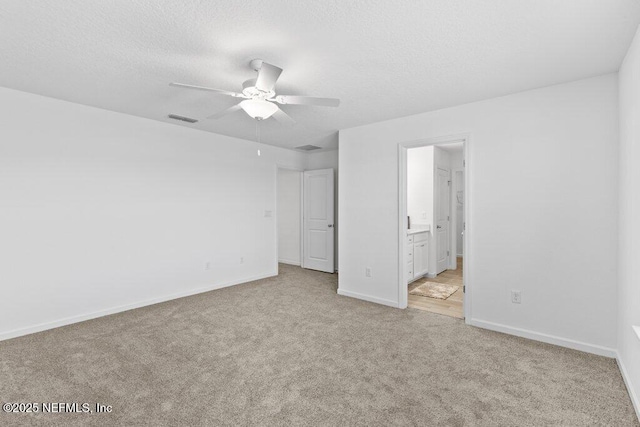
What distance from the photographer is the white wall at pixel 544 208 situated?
2.64 m

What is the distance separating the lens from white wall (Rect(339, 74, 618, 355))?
2.64 meters

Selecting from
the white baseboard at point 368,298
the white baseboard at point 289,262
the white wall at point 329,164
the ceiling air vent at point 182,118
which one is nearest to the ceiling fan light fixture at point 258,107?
the ceiling air vent at point 182,118

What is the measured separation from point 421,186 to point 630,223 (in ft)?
11.5

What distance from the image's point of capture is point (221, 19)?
6.15ft

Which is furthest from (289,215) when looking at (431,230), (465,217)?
(465,217)

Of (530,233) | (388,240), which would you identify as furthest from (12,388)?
(530,233)

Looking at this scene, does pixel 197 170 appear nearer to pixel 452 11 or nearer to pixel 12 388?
pixel 12 388

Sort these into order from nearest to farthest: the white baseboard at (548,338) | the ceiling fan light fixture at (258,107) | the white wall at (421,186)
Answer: the ceiling fan light fixture at (258,107) < the white baseboard at (548,338) < the white wall at (421,186)

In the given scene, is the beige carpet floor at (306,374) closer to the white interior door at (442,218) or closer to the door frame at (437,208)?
the door frame at (437,208)

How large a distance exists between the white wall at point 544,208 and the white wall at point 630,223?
0.54 feet

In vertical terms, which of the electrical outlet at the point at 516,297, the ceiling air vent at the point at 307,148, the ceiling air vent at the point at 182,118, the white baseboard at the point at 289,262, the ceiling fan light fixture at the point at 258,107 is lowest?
the white baseboard at the point at 289,262

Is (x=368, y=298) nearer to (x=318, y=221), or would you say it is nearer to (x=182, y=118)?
(x=318, y=221)

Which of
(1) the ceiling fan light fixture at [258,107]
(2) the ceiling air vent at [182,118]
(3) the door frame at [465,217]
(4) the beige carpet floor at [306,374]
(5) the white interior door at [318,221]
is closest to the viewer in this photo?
(4) the beige carpet floor at [306,374]

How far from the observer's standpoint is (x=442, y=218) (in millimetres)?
6035
